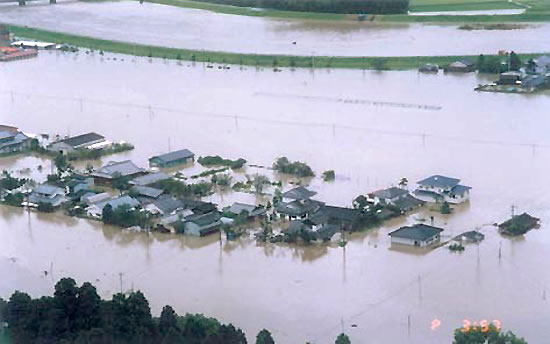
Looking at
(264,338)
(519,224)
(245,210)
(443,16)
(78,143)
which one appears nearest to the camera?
(264,338)

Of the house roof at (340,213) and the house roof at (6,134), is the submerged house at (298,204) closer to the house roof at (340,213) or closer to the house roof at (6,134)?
the house roof at (340,213)

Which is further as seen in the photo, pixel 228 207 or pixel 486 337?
pixel 228 207

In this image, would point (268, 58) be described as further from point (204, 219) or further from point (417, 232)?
point (417, 232)

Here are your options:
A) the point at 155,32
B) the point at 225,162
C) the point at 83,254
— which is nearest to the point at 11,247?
the point at 83,254

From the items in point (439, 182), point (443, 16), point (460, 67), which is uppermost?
point (443, 16)

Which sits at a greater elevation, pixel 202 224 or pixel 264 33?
pixel 264 33

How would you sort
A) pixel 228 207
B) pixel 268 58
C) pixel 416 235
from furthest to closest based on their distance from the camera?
pixel 268 58 → pixel 228 207 → pixel 416 235

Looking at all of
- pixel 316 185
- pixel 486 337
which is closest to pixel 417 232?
pixel 316 185

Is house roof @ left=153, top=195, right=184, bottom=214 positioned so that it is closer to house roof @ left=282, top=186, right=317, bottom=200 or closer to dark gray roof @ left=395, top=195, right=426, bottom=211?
house roof @ left=282, top=186, right=317, bottom=200
